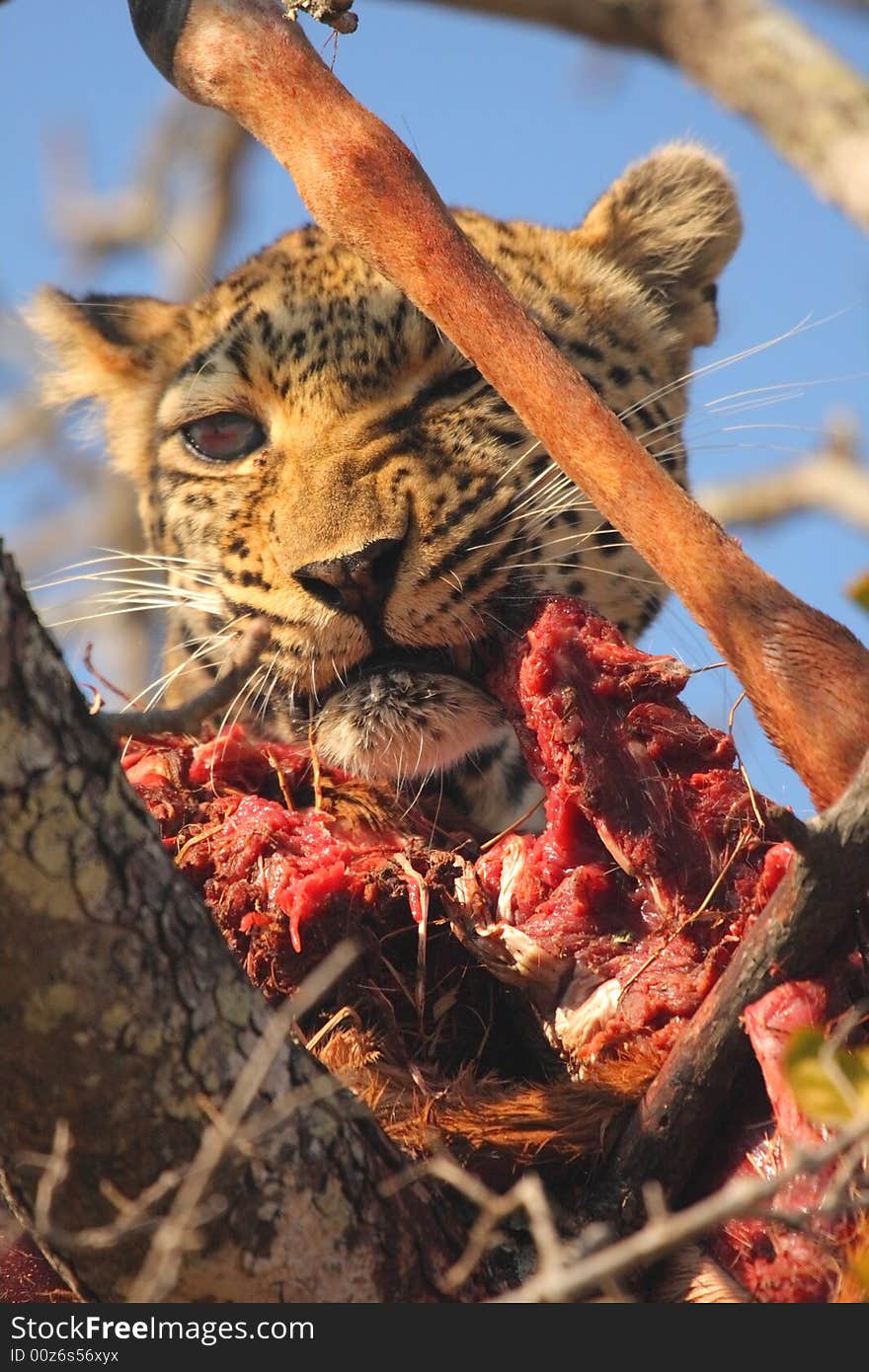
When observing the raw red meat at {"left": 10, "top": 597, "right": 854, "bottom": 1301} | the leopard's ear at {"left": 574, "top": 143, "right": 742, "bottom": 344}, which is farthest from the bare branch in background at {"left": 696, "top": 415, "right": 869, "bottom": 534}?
the raw red meat at {"left": 10, "top": 597, "right": 854, "bottom": 1301}

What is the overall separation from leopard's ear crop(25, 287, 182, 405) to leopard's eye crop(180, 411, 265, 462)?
1008mm

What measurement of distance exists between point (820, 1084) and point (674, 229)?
4.89 m

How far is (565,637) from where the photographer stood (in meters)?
4.04

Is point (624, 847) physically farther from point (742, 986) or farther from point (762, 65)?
point (762, 65)

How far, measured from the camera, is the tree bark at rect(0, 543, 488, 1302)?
8.80ft

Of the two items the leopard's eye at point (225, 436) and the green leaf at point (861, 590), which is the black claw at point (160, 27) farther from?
the leopard's eye at point (225, 436)

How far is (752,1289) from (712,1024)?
0.54 metres

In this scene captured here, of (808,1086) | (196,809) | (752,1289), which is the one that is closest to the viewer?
(808,1086)

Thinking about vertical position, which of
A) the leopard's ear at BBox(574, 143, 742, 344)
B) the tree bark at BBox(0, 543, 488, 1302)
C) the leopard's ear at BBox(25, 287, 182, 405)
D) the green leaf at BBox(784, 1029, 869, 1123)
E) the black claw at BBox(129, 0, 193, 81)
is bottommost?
the green leaf at BBox(784, 1029, 869, 1123)

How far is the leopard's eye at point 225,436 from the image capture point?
5.92 meters

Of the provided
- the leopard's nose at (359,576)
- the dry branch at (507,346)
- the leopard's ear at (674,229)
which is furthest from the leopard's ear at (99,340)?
the dry branch at (507,346)

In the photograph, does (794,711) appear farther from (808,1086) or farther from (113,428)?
(113,428)

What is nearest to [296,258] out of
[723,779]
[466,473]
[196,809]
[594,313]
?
[594,313]

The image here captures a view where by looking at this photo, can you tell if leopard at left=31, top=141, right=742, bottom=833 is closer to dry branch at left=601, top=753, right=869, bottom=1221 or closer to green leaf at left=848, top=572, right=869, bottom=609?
dry branch at left=601, top=753, right=869, bottom=1221
